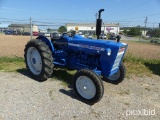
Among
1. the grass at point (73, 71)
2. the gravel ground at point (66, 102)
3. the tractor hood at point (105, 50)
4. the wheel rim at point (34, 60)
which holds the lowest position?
the gravel ground at point (66, 102)

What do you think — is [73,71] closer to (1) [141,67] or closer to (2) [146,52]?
(1) [141,67]

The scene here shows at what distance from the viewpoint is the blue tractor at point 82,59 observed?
428 cm

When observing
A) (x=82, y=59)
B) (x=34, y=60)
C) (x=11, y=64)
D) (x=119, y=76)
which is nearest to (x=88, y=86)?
(x=82, y=59)

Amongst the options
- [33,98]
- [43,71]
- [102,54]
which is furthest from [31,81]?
[102,54]

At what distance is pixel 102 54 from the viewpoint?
4.52 metres

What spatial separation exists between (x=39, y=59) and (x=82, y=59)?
4.35 ft

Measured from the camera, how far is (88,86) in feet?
14.1

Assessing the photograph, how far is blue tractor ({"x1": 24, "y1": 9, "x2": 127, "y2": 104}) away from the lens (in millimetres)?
4277

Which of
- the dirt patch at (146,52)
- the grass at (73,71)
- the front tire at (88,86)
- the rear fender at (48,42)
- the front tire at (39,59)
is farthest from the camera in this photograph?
the dirt patch at (146,52)

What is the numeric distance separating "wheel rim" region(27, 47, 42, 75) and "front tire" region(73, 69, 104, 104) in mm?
1652

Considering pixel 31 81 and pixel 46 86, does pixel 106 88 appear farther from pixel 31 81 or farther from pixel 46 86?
pixel 31 81

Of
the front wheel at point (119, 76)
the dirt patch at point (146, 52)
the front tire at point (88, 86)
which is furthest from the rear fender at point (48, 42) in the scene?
the dirt patch at point (146, 52)

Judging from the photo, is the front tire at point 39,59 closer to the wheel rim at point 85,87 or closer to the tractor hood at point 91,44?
the tractor hood at point 91,44

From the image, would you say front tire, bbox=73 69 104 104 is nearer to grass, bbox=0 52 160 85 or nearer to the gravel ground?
the gravel ground
